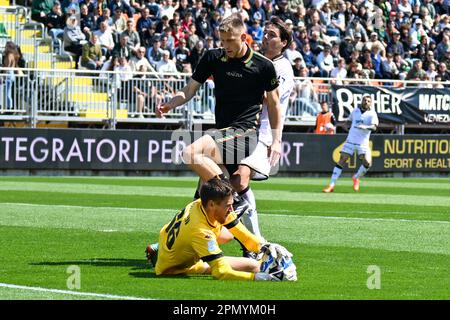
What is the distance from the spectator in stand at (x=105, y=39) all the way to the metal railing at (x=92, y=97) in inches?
41.3

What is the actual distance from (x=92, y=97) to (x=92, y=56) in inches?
61.3

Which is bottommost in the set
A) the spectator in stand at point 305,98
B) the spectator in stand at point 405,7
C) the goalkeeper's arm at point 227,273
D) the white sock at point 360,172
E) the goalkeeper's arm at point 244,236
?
the white sock at point 360,172

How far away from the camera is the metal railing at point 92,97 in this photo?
100 ft

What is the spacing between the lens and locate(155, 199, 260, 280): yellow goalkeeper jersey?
985cm

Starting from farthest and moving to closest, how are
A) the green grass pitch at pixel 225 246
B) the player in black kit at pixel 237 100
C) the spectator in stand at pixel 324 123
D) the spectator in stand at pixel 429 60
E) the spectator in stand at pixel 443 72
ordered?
the spectator in stand at pixel 429 60 < the spectator in stand at pixel 443 72 < the spectator in stand at pixel 324 123 < the player in black kit at pixel 237 100 < the green grass pitch at pixel 225 246

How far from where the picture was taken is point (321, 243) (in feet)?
45.1

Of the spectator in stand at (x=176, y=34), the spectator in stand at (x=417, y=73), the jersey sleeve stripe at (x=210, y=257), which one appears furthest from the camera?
the spectator in stand at (x=417, y=73)

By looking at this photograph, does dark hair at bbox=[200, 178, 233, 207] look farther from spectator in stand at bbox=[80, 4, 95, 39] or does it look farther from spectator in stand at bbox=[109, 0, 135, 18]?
spectator in stand at bbox=[109, 0, 135, 18]

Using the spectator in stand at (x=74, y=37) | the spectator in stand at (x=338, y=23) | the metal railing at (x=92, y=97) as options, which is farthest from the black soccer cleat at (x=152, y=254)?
the spectator in stand at (x=338, y=23)

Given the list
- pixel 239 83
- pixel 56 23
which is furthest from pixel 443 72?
pixel 239 83

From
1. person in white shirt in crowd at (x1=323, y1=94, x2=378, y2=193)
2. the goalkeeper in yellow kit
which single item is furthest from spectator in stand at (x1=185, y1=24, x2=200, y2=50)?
the goalkeeper in yellow kit

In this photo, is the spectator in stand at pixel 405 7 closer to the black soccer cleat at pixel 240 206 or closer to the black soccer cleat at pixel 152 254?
the black soccer cleat at pixel 240 206

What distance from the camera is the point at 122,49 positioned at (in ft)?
107
